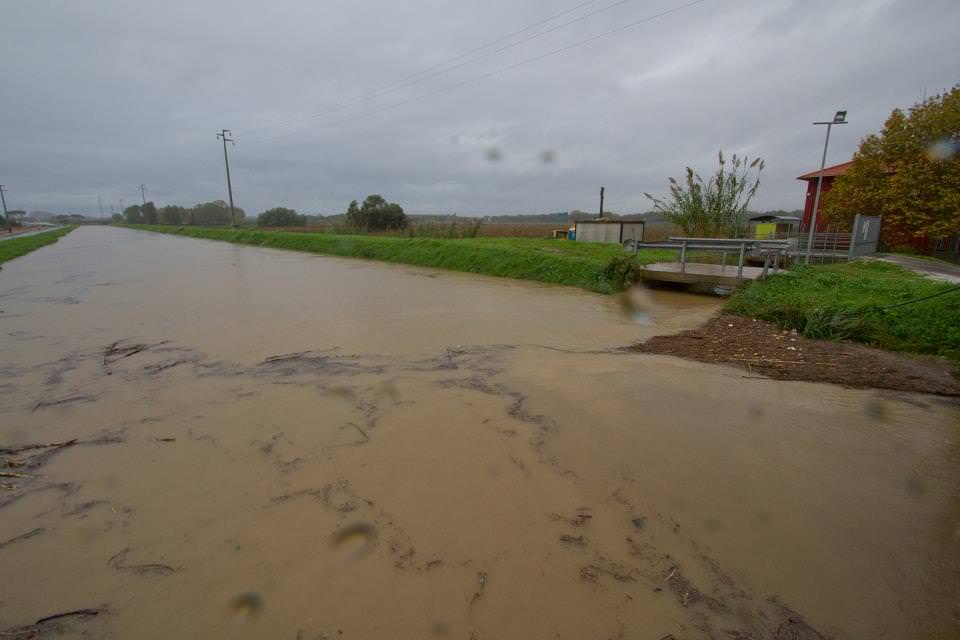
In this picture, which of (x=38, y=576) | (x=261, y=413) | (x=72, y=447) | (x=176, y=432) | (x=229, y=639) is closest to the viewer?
(x=229, y=639)

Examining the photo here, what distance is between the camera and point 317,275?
14648 mm

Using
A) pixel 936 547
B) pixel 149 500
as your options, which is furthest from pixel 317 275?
pixel 936 547

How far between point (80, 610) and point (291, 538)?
904mm

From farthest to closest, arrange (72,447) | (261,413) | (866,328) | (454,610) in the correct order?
(866,328) < (261,413) < (72,447) < (454,610)

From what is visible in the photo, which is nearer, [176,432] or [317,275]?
[176,432]

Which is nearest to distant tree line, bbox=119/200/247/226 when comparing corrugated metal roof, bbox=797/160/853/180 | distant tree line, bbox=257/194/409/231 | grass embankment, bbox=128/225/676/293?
distant tree line, bbox=257/194/409/231

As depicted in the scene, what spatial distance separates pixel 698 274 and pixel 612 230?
1211 cm

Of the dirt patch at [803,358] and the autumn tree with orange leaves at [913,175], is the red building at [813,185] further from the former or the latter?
the dirt patch at [803,358]

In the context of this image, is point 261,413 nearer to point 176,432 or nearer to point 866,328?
point 176,432

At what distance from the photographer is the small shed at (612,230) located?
839 inches

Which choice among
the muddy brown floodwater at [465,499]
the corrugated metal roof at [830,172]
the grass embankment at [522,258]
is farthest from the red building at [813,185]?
the muddy brown floodwater at [465,499]

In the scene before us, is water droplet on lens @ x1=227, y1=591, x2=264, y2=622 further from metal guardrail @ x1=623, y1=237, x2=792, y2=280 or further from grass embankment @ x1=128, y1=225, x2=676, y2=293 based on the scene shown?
metal guardrail @ x1=623, y1=237, x2=792, y2=280

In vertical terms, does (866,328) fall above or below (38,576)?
above

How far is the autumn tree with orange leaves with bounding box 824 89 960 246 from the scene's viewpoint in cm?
1315
